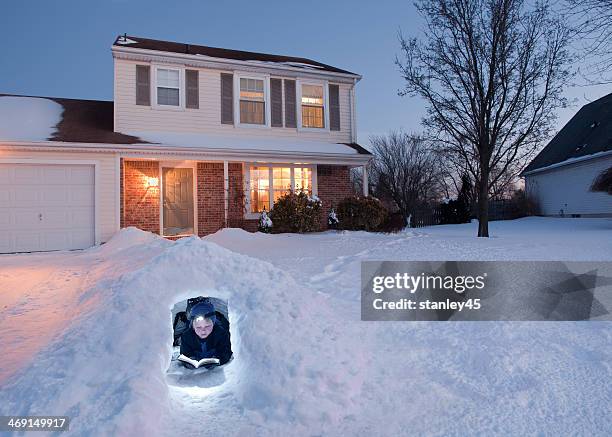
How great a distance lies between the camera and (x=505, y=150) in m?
13.3

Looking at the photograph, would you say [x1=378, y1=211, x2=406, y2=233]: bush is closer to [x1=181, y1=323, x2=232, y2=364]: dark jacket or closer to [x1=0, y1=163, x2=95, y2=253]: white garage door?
[x1=0, y1=163, x2=95, y2=253]: white garage door

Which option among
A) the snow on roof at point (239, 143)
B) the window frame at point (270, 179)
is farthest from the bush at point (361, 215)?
the snow on roof at point (239, 143)

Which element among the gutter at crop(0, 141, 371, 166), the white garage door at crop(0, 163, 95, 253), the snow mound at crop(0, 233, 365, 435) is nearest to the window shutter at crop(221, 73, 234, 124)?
the gutter at crop(0, 141, 371, 166)

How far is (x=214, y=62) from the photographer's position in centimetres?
1284

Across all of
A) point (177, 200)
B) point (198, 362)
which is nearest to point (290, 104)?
point (177, 200)

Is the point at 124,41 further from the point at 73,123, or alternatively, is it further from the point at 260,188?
the point at 260,188

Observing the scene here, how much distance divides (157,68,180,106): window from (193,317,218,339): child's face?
402 inches

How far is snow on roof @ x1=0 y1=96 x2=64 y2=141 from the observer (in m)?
10.5

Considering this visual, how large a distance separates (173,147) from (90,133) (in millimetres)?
2396

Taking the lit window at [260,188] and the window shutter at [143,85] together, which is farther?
the lit window at [260,188]

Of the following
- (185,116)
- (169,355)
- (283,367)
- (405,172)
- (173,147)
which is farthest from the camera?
(405,172)

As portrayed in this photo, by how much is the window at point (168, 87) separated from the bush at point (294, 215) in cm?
474

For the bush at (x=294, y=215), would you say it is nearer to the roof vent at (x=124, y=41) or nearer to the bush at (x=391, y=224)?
the bush at (x=391, y=224)

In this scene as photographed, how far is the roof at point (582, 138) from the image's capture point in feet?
65.3
